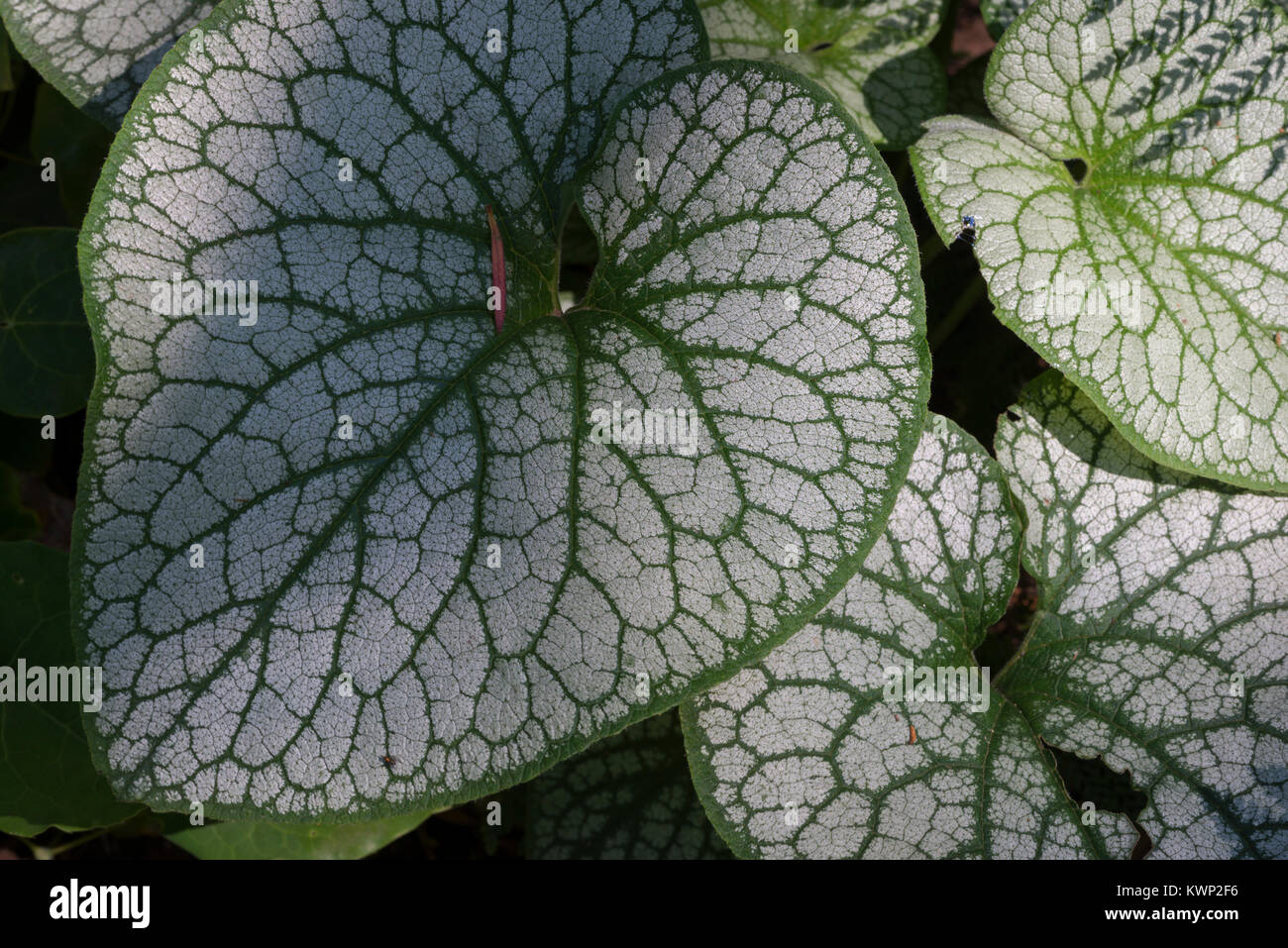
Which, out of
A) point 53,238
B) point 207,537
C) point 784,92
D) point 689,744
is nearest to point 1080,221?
point 784,92

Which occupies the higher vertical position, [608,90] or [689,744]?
[608,90]

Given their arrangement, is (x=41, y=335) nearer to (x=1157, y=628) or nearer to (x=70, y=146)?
(x=70, y=146)

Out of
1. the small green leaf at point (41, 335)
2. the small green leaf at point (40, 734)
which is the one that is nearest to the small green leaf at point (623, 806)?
the small green leaf at point (40, 734)

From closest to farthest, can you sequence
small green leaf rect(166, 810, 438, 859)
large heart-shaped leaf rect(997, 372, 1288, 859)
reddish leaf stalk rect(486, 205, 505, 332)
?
reddish leaf stalk rect(486, 205, 505, 332) → large heart-shaped leaf rect(997, 372, 1288, 859) → small green leaf rect(166, 810, 438, 859)

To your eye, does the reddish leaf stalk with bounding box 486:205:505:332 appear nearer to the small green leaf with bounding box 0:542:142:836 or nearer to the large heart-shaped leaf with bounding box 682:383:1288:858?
the large heart-shaped leaf with bounding box 682:383:1288:858

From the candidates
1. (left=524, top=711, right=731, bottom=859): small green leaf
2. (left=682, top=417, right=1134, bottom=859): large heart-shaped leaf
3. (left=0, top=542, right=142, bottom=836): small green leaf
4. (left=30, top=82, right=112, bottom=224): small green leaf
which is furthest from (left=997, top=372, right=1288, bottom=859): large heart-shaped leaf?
(left=30, top=82, right=112, bottom=224): small green leaf

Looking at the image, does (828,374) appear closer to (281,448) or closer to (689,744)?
(689,744)

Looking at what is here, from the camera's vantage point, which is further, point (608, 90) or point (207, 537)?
point (608, 90)

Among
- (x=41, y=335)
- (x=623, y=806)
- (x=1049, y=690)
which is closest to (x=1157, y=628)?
(x=1049, y=690)
